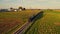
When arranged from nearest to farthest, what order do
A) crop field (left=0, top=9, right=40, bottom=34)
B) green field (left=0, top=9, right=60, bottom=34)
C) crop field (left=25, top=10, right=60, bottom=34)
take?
crop field (left=25, top=10, right=60, bottom=34) < green field (left=0, top=9, right=60, bottom=34) < crop field (left=0, top=9, right=40, bottom=34)

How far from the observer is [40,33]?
16750 mm

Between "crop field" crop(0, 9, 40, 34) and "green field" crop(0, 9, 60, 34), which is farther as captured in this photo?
"crop field" crop(0, 9, 40, 34)

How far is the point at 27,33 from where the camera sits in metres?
16.2

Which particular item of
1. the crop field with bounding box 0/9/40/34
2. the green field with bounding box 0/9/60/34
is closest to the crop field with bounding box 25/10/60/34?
the green field with bounding box 0/9/60/34

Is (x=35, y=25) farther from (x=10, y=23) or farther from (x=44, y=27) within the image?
(x=10, y=23)

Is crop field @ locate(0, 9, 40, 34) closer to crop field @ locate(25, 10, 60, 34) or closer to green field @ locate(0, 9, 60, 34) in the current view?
green field @ locate(0, 9, 60, 34)

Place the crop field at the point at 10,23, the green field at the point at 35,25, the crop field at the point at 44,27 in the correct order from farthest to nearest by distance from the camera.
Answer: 1. the crop field at the point at 10,23
2. the green field at the point at 35,25
3. the crop field at the point at 44,27

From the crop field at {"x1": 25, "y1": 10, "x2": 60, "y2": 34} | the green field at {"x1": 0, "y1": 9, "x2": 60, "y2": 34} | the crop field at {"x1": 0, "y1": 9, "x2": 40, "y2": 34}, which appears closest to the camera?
the crop field at {"x1": 25, "y1": 10, "x2": 60, "y2": 34}

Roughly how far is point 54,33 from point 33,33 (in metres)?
2.46

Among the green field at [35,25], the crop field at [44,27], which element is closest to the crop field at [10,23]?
the green field at [35,25]

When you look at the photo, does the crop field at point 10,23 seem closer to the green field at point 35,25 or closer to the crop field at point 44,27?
the green field at point 35,25

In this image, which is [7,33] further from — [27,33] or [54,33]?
[54,33]

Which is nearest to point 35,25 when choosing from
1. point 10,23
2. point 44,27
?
point 44,27

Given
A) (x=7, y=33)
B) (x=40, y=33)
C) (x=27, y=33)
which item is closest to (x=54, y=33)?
(x=40, y=33)
